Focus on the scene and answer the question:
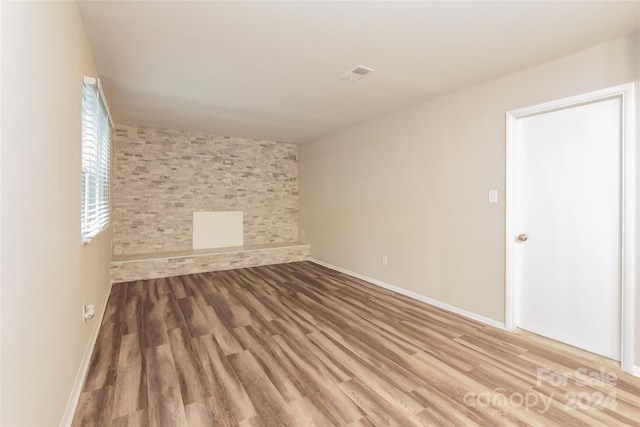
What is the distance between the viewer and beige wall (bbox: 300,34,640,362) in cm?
261

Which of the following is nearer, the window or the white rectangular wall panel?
the window

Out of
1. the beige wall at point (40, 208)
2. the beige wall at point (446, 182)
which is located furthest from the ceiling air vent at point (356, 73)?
the beige wall at point (40, 208)

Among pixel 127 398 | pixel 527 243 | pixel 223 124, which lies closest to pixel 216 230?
pixel 223 124

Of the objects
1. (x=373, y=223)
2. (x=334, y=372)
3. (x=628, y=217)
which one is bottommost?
(x=334, y=372)

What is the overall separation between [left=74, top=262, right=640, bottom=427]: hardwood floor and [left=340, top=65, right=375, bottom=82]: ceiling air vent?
2490 millimetres

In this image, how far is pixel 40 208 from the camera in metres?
1.30

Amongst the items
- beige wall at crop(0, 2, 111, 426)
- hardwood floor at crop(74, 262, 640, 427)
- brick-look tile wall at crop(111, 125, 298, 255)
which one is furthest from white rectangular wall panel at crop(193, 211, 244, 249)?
beige wall at crop(0, 2, 111, 426)

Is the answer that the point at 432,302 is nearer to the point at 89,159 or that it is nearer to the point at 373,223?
the point at 373,223

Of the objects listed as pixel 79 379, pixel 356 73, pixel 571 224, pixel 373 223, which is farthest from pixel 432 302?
pixel 79 379

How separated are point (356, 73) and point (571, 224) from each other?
92.6 inches

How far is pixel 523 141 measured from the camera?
9.39ft

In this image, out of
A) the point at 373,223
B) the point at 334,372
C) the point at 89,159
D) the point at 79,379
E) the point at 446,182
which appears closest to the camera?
the point at 79,379

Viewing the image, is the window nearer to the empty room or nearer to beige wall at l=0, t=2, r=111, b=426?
the empty room

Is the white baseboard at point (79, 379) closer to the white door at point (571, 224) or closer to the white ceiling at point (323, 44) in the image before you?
the white ceiling at point (323, 44)
